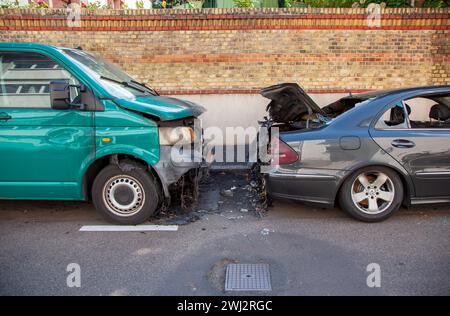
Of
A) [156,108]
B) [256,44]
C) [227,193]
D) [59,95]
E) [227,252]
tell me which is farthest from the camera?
[256,44]

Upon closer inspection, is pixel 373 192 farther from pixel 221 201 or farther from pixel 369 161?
pixel 221 201

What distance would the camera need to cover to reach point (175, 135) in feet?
13.6

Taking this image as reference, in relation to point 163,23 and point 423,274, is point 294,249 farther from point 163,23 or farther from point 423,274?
point 163,23

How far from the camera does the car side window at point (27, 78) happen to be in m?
4.09

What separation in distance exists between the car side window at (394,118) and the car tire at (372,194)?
1.70 feet

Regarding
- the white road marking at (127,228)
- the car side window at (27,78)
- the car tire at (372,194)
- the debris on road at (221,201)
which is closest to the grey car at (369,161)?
the car tire at (372,194)

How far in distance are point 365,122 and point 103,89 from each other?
3036mm

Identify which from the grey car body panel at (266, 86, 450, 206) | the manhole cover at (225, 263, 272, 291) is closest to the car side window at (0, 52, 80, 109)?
the manhole cover at (225, 263, 272, 291)

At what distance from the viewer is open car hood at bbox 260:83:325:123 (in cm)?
464

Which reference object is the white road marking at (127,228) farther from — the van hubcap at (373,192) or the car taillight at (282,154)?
the van hubcap at (373,192)

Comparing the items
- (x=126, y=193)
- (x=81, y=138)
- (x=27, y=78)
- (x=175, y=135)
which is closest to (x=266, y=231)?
(x=175, y=135)

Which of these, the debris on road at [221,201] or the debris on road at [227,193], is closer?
the debris on road at [221,201]

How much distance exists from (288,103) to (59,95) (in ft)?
9.56

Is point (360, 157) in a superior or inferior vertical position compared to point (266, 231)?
superior
